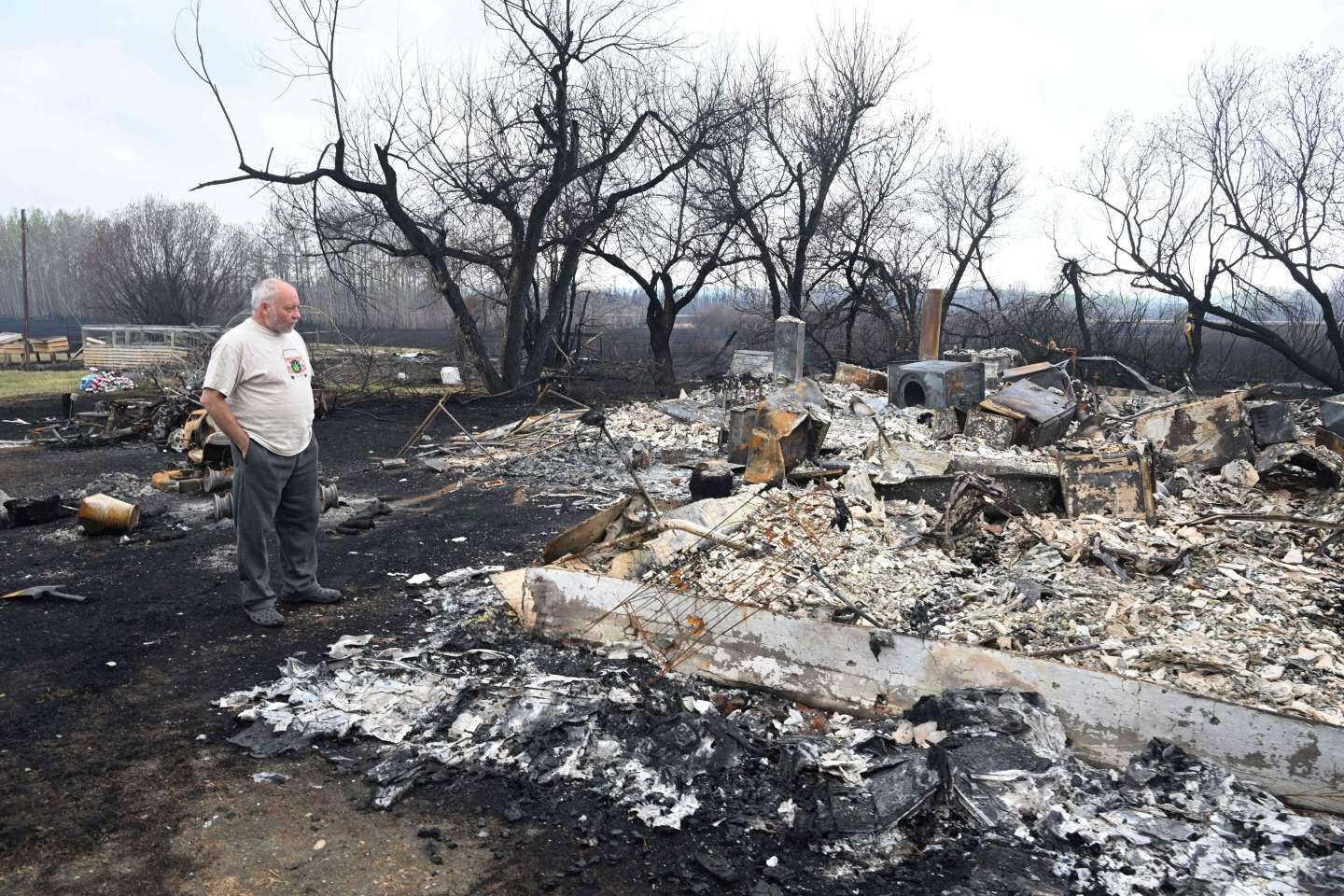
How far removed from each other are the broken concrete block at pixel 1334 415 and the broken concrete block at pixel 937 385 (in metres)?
3.48

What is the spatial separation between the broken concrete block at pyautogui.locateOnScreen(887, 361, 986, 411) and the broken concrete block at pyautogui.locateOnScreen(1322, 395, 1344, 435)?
137 inches

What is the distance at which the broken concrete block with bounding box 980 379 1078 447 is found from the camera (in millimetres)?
8922

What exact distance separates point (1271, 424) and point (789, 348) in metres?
6.04

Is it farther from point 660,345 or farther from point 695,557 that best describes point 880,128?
point 695,557

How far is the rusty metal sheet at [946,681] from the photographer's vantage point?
9.24 feet

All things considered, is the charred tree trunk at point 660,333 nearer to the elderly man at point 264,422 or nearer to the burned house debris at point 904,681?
the burned house debris at point 904,681

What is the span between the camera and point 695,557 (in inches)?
183

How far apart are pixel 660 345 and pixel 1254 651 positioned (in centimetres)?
1732

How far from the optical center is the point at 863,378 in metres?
12.6

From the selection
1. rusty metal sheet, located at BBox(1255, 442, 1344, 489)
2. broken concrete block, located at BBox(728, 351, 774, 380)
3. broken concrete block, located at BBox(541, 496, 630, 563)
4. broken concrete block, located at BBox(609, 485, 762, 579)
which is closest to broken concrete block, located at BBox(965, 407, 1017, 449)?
rusty metal sheet, located at BBox(1255, 442, 1344, 489)

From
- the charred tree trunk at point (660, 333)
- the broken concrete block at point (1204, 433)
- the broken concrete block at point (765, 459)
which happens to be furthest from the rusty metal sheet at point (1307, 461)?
the charred tree trunk at point (660, 333)

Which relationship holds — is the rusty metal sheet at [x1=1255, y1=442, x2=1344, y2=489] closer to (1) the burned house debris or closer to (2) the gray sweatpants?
(1) the burned house debris

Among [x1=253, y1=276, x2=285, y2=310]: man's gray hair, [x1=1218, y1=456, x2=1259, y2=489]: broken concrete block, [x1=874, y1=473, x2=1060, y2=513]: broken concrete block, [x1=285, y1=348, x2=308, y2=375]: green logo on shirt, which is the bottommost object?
[x1=874, y1=473, x2=1060, y2=513]: broken concrete block

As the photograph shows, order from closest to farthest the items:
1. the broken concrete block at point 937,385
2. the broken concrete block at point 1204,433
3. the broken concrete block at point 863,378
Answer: the broken concrete block at point 1204,433, the broken concrete block at point 937,385, the broken concrete block at point 863,378
